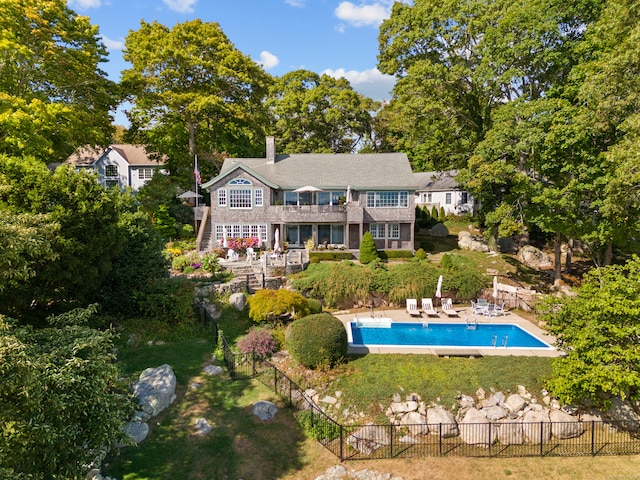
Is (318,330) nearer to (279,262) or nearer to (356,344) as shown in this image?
(356,344)

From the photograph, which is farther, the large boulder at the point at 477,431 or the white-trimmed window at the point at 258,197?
the white-trimmed window at the point at 258,197

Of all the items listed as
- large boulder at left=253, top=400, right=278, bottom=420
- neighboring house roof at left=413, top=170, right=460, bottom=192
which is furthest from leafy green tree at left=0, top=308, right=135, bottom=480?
neighboring house roof at left=413, top=170, right=460, bottom=192

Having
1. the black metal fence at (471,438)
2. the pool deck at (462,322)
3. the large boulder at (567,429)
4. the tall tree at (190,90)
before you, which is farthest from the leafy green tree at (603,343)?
the tall tree at (190,90)

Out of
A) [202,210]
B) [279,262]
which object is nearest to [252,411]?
[279,262]

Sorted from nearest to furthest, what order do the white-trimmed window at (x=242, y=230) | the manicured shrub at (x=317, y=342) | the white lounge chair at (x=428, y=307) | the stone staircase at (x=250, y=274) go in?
1. the manicured shrub at (x=317, y=342)
2. the white lounge chair at (x=428, y=307)
3. the stone staircase at (x=250, y=274)
4. the white-trimmed window at (x=242, y=230)

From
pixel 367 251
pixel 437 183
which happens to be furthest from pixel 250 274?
pixel 437 183

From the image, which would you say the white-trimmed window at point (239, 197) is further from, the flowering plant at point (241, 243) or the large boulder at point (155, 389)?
the large boulder at point (155, 389)
